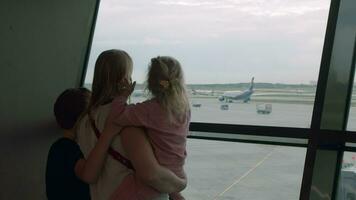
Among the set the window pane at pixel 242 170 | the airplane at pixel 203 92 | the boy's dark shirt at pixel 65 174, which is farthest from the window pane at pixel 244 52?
the boy's dark shirt at pixel 65 174

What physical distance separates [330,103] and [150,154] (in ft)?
5.19

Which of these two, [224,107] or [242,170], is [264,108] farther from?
[242,170]

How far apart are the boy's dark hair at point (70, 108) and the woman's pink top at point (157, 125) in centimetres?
20

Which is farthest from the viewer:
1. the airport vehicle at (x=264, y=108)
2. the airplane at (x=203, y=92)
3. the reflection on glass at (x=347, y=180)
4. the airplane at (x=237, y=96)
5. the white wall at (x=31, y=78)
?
the airplane at (x=203, y=92)

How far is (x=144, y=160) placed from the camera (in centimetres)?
175

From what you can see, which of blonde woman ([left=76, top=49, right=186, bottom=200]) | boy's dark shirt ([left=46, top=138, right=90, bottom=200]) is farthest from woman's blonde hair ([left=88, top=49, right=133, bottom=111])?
boy's dark shirt ([left=46, top=138, right=90, bottom=200])

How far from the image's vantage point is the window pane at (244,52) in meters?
3.14

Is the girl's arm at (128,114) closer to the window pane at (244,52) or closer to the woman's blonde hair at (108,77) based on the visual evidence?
the woman's blonde hair at (108,77)

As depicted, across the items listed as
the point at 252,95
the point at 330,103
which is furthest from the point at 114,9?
the point at 330,103

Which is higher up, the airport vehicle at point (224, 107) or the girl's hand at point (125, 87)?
the girl's hand at point (125, 87)

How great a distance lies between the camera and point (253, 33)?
132 inches

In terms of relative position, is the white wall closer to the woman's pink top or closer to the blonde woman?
the blonde woman

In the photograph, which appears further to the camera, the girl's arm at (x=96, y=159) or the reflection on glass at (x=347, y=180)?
the reflection on glass at (x=347, y=180)

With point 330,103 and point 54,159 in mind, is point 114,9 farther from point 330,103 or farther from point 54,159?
point 54,159
